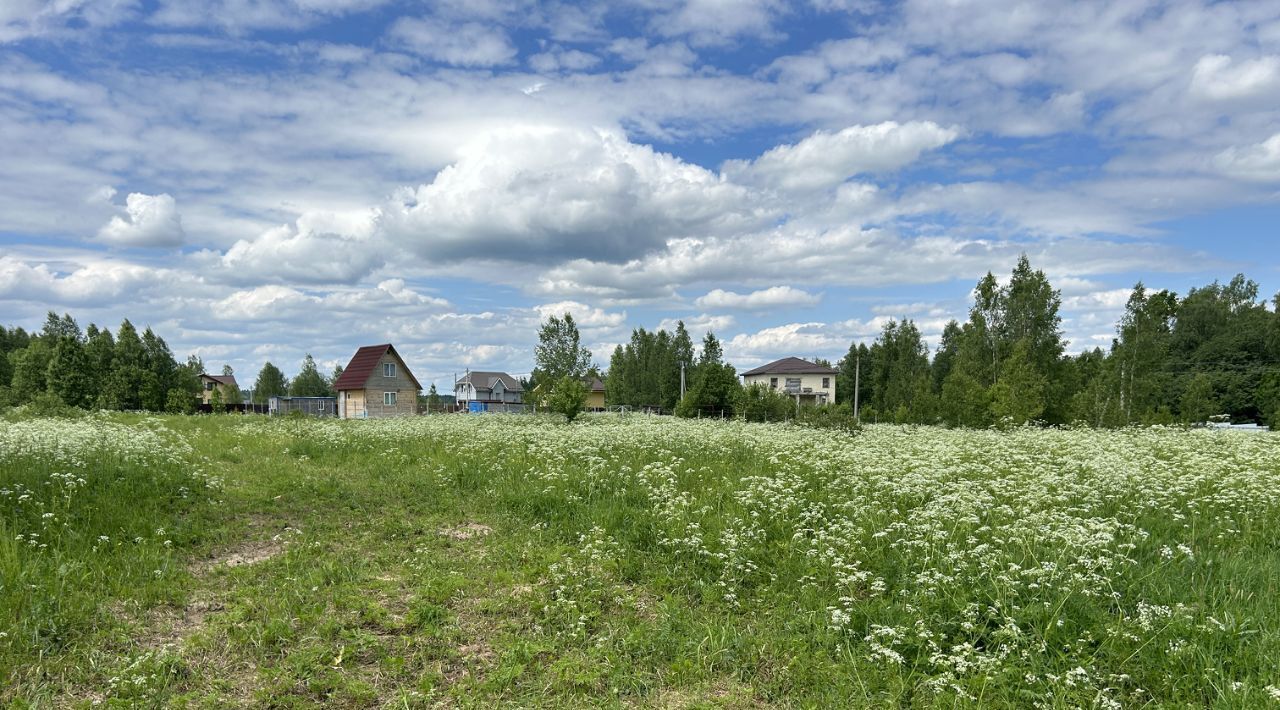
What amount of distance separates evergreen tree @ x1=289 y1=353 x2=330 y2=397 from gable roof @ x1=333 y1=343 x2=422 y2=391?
184ft

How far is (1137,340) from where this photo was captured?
28094 mm

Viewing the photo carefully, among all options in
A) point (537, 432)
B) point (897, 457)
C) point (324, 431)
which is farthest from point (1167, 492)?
point (324, 431)

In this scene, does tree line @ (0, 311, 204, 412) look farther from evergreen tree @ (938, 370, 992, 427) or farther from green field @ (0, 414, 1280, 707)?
evergreen tree @ (938, 370, 992, 427)

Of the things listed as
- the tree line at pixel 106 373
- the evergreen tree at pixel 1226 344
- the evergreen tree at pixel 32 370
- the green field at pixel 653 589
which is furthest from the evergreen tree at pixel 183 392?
the evergreen tree at pixel 1226 344

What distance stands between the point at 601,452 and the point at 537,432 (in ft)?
16.7

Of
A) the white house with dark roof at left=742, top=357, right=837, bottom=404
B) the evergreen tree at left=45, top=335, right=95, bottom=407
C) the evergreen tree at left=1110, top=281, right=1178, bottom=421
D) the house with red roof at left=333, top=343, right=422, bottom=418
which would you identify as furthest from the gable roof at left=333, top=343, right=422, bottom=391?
the evergreen tree at left=1110, top=281, right=1178, bottom=421

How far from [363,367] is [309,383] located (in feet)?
206

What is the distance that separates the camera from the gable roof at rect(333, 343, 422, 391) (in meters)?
47.3

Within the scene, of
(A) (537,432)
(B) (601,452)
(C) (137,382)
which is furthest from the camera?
(C) (137,382)

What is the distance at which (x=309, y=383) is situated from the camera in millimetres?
102250

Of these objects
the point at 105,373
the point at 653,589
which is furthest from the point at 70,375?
the point at 653,589

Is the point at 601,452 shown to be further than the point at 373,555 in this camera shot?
Yes

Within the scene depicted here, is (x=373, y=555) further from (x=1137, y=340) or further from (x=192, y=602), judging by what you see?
(x=1137, y=340)

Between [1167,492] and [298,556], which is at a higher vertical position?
[1167,492]
